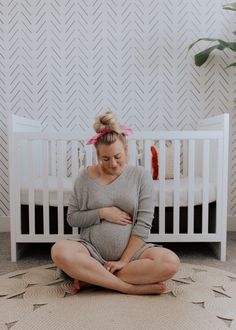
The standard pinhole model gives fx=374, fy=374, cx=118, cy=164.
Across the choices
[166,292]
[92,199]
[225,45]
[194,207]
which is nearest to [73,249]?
[92,199]

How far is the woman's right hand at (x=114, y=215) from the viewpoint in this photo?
4.61ft

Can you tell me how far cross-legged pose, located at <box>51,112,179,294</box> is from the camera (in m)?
1.31

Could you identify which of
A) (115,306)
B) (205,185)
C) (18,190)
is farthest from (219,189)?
(18,190)

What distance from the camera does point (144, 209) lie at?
4.71ft

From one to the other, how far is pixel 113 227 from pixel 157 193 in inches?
16.4

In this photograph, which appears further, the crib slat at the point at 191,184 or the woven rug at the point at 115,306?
the crib slat at the point at 191,184

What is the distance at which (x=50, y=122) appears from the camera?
238 centimetres

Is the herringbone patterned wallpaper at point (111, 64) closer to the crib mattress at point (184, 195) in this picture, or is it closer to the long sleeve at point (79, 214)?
the crib mattress at point (184, 195)

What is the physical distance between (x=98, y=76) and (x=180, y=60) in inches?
20.8

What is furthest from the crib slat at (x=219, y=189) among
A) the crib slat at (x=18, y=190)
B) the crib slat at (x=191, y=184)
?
the crib slat at (x=18, y=190)

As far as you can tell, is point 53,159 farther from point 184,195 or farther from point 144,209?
point 144,209

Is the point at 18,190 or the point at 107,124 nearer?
the point at 107,124

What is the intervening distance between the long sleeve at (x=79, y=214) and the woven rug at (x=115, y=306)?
9.4 inches

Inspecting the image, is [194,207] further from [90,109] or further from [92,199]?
[90,109]
